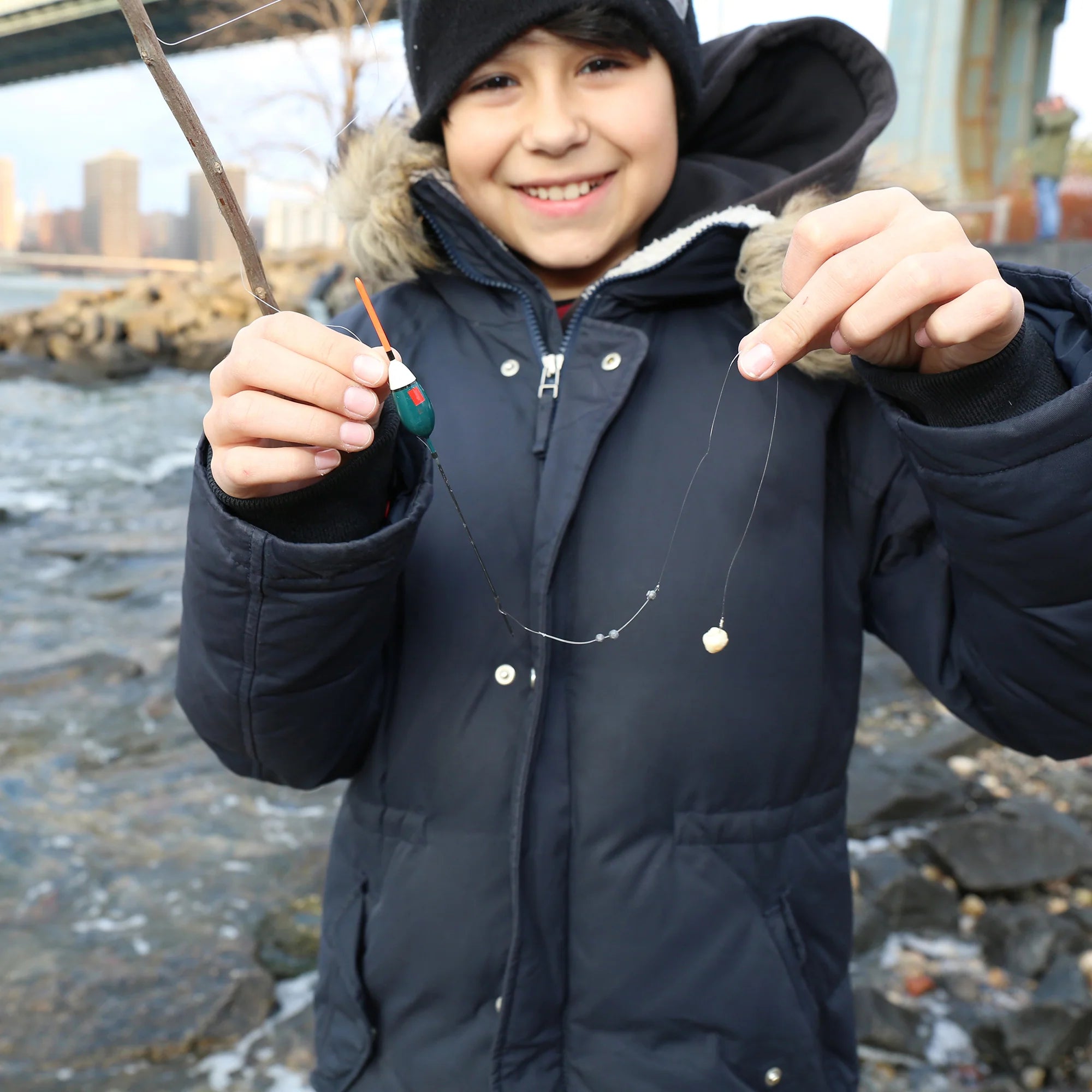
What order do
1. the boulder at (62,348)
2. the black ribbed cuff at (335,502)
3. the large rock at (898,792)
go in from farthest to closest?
the boulder at (62,348) < the large rock at (898,792) < the black ribbed cuff at (335,502)

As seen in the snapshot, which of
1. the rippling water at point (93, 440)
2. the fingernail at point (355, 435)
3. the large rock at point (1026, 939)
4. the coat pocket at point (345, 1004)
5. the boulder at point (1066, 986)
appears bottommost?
the rippling water at point (93, 440)

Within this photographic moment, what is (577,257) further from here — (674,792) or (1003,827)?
(1003,827)

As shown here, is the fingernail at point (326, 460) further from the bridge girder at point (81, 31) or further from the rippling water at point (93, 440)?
the rippling water at point (93, 440)

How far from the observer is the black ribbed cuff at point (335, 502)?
1.07m

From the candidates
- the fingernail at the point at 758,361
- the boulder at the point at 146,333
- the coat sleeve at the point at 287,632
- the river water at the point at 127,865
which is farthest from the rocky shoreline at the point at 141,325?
the fingernail at the point at 758,361

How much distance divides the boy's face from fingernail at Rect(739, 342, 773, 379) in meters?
0.58

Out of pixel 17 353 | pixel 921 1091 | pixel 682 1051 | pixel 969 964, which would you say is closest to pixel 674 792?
pixel 682 1051

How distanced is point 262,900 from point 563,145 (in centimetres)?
259

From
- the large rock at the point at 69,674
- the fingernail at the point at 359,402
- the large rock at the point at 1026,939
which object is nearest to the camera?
the fingernail at the point at 359,402

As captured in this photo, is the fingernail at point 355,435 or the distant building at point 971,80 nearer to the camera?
the fingernail at point 355,435

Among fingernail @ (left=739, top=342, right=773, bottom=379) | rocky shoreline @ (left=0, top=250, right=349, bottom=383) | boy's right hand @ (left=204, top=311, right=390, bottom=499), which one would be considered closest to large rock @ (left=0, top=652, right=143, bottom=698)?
boy's right hand @ (left=204, top=311, right=390, bottom=499)

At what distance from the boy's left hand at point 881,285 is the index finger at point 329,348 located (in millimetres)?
365

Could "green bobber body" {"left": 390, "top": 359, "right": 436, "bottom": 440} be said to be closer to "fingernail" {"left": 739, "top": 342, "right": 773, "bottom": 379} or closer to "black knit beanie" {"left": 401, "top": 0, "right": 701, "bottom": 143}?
"fingernail" {"left": 739, "top": 342, "right": 773, "bottom": 379}

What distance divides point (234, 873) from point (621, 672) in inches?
95.2
